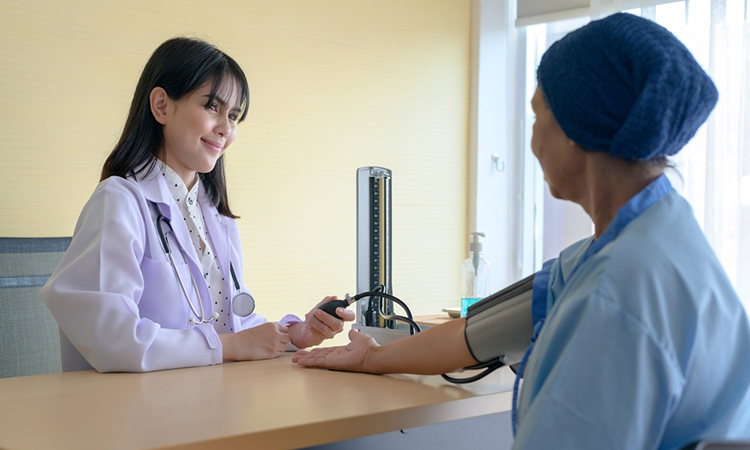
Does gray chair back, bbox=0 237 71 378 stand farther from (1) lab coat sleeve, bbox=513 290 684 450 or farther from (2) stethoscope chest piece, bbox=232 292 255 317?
(1) lab coat sleeve, bbox=513 290 684 450

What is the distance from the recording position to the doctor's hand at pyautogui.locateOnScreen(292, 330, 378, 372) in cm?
127

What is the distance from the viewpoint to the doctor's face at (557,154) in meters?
0.82

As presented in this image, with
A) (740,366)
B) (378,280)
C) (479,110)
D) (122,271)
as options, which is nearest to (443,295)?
(479,110)

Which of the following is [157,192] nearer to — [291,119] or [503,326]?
[503,326]

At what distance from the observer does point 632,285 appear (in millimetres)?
663

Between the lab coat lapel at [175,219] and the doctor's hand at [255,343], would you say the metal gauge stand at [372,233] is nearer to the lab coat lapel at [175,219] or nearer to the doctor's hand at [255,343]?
the doctor's hand at [255,343]

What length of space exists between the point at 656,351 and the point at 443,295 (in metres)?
3.11

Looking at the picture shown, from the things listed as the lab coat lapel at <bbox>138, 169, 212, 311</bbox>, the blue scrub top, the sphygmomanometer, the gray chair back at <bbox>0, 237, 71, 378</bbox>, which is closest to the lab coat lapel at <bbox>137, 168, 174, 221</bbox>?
the lab coat lapel at <bbox>138, 169, 212, 311</bbox>

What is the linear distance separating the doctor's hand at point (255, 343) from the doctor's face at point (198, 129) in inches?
20.0

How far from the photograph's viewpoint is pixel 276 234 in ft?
10.1

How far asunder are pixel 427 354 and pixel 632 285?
577mm

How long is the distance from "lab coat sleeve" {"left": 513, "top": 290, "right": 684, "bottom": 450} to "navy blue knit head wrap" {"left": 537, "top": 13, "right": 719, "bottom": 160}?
0.66ft

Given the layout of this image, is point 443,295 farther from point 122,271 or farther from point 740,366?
point 740,366

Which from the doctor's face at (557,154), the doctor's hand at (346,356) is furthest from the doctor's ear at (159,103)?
the doctor's face at (557,154)
